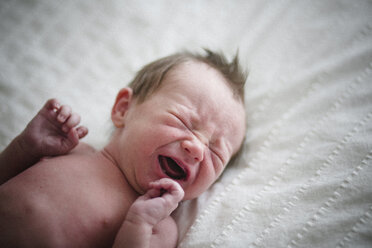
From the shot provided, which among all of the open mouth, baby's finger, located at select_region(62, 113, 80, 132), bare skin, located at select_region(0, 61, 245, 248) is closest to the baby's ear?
bare skin, located at select_region(0, 61, 245, 248)

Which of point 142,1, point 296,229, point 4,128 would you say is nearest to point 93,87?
point 4,128

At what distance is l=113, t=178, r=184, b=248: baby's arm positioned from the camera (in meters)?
0.58

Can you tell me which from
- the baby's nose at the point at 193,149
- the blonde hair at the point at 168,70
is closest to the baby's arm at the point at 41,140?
the blonde hair at the point at 168,70

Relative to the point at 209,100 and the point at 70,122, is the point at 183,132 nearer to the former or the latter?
the point at 209,100

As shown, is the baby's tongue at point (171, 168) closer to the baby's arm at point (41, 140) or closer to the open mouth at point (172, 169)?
the open mouth at point (172, 169)

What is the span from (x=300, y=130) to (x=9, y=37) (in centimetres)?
116

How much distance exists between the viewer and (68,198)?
641 mm

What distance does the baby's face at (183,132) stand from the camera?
685 mm

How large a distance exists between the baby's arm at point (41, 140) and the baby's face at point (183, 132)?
0.15m

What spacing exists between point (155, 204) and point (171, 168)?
0.45 ft

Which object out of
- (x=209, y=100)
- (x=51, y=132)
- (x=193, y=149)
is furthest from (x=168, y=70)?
(x=51, y=132)

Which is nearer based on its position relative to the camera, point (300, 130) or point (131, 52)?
point (300, 130)

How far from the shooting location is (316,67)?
3.29ft

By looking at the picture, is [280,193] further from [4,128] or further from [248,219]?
[4,128]
